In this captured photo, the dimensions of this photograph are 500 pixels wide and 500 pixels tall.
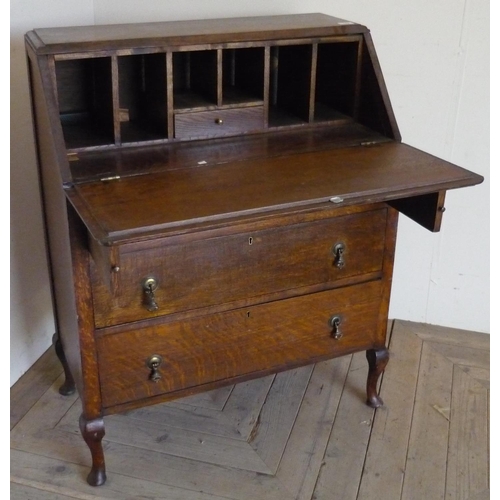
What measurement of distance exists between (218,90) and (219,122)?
87 mm

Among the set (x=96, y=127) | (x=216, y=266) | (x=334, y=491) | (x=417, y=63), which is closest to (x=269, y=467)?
(x=334, y=491)

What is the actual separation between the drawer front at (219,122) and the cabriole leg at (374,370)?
2.55 ft

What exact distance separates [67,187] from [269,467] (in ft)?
3.26

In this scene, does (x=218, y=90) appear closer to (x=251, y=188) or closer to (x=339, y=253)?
(x=251, y=188)

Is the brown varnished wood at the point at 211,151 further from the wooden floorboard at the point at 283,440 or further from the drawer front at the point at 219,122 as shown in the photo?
the wooden floorboard at the point at 283,440

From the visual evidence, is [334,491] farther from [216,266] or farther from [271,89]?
[271,89]

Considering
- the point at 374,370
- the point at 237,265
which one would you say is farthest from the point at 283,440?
the point at 237,265

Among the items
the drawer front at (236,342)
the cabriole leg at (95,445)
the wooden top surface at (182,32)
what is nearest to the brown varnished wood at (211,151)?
the wooden top surface at (182,32)

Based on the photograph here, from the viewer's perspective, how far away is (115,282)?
5.01 ft

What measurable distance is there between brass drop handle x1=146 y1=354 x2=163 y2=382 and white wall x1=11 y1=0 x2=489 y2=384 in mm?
715

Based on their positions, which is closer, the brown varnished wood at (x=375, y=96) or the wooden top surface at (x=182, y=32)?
the wooden top surface at (x=182, y=32)

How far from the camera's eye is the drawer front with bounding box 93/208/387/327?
1.67 metres

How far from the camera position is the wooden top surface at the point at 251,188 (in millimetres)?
1481

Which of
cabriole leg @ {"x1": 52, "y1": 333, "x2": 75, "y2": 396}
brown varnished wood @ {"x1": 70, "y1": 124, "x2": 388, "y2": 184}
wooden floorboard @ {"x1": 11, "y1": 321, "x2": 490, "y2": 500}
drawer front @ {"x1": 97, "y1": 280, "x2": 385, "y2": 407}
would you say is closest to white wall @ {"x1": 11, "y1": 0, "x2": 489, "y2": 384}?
cabriole leg @ {"x1": 52, "y1": 333, "x2": 75, "y2": 396}
